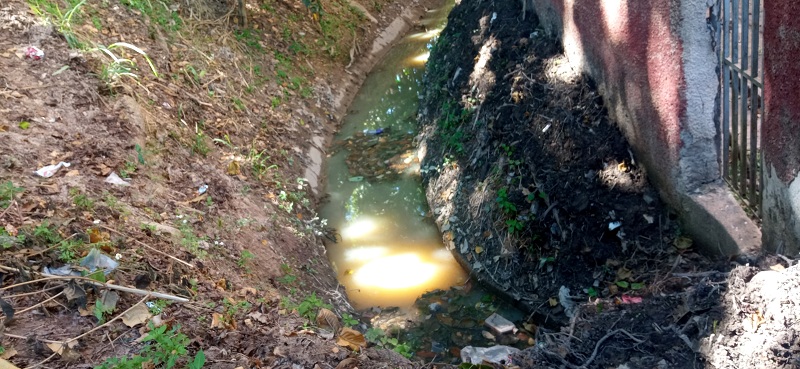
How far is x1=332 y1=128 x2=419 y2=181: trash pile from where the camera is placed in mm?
7363

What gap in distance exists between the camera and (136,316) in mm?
3486

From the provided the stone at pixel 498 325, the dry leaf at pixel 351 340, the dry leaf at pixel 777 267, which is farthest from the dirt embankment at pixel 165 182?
the dry leaf at pixel 777 267

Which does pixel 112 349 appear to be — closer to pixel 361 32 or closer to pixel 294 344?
pixel 294 344

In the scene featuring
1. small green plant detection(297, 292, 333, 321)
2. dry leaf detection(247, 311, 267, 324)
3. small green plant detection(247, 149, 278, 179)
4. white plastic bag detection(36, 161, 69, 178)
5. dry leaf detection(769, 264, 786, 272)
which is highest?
white plastic bag detection(36, 161, 69, 178)

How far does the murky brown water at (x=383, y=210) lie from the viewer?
223 inches

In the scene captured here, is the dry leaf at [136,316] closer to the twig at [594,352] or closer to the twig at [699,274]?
the twig at [594,352]

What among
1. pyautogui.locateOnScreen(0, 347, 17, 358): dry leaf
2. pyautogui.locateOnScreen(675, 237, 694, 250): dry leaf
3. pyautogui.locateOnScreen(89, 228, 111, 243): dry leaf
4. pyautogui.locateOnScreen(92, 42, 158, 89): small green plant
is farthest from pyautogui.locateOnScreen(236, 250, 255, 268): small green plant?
pyautogui.locateOnScreen(675, 237, 694, 250): dry leaf

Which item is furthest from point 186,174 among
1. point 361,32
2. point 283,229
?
point 361,32

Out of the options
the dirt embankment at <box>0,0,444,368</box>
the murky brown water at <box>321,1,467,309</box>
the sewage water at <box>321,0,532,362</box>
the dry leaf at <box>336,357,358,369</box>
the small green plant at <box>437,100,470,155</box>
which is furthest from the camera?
the small green plant at <box>437,100,470,155</box>

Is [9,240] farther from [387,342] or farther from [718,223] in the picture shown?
[718,223]

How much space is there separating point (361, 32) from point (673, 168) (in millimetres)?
7086

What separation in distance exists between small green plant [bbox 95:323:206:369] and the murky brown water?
2253 mm

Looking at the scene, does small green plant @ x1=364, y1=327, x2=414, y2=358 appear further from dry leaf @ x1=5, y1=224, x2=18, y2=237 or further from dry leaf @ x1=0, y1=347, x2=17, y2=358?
dry leaf @ x1=5, y1=224, x2=18, y2=237

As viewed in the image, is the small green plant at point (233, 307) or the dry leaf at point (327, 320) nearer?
the small green plant at point (233, 307)
